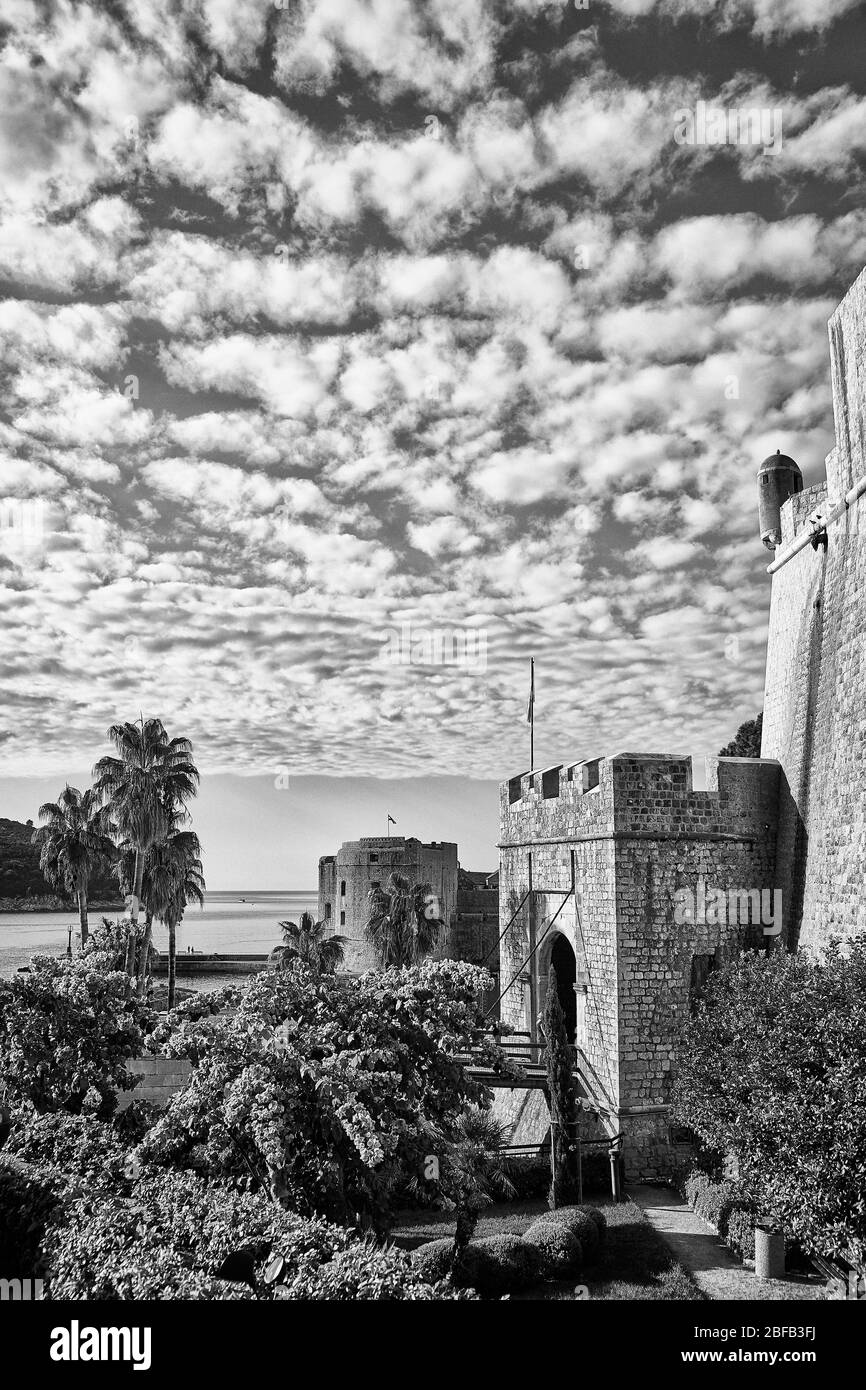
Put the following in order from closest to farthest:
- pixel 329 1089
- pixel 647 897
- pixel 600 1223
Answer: pixel 329 1089
pixel 600 1223
pixel 647 897

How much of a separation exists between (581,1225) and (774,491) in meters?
17.4

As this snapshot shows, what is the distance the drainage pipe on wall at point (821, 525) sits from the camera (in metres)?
16.1

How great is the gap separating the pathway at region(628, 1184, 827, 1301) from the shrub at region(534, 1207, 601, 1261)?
1397mm

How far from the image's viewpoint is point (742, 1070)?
12.8 metres

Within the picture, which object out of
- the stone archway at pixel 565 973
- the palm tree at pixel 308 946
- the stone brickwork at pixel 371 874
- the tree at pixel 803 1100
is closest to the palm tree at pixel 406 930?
the palm tree at pixel 308 946

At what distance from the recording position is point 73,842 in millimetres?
41594

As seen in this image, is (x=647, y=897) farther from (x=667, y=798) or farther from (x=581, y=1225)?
(x=581, y=1225)

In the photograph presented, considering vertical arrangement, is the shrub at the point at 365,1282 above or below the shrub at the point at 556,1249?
above

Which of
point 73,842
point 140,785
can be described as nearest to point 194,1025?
point 140,785

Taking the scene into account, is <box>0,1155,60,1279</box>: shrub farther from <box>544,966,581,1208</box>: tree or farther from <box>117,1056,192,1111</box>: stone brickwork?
<box>544,966,581,1208</box>: tree

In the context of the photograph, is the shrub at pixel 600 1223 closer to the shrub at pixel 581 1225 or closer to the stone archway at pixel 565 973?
the shrub at pixel 581 1225

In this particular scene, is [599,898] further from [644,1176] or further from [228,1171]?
[228,1171]

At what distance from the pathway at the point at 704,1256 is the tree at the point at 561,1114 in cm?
141
